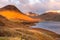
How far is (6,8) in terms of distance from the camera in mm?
5992

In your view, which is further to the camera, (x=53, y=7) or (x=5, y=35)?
(x=53, y=7)

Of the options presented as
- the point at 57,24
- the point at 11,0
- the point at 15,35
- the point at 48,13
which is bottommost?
the point at 15,35

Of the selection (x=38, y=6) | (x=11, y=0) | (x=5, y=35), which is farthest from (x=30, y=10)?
(x=5, y=35)

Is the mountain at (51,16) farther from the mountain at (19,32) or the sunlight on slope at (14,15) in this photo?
the mountain at (19,32)

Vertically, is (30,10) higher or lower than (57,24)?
higher

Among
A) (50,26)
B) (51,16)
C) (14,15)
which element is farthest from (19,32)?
(51,16)

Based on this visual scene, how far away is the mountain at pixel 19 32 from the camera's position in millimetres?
5478

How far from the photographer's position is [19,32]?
219 inches

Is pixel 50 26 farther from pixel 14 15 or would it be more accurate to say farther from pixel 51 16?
pixel 14 15

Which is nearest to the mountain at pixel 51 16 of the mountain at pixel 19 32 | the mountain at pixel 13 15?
the mountain at pixel 13 15

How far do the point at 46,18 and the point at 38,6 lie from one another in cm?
46

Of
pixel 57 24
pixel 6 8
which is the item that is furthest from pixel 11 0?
pixel 57 24

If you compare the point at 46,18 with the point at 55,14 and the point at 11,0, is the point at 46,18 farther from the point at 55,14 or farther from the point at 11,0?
the point at 11,0

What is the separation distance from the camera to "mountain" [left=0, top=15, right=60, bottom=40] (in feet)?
18.0
